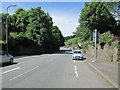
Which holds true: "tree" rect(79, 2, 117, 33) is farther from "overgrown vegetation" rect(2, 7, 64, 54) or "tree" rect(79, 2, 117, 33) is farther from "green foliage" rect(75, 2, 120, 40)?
"overgrown vegetation" rect(2, 7, 64, 54)

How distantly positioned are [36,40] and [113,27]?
2033 cm

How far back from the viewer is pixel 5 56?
1655cm

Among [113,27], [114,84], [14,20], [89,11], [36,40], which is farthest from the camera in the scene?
[14,20]

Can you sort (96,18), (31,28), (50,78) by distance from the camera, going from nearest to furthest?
(50,78) < (96,18) < (31,28)

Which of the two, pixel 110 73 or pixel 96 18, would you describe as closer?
pixel 110 73

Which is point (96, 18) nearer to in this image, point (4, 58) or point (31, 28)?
point (31, 28)

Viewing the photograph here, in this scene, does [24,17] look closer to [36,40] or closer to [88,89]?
[36,40]

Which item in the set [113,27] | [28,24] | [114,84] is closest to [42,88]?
[114,84]

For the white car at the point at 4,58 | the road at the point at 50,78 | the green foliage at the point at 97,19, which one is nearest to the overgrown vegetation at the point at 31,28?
the green foliage at the point at 97,19

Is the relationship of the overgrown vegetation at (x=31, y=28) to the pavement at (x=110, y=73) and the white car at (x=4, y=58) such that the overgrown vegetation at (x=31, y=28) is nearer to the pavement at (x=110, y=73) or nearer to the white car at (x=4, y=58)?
Result: the white car at (x=4, y=58)

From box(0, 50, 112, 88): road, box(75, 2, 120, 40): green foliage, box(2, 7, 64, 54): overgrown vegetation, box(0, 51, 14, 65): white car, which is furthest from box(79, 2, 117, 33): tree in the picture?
box(0, 50, 112, 88): road

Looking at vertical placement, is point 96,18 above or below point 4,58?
above

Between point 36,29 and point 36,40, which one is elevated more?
point 36,29

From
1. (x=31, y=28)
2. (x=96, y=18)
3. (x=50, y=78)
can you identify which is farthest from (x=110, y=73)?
(x=31, y=28)
